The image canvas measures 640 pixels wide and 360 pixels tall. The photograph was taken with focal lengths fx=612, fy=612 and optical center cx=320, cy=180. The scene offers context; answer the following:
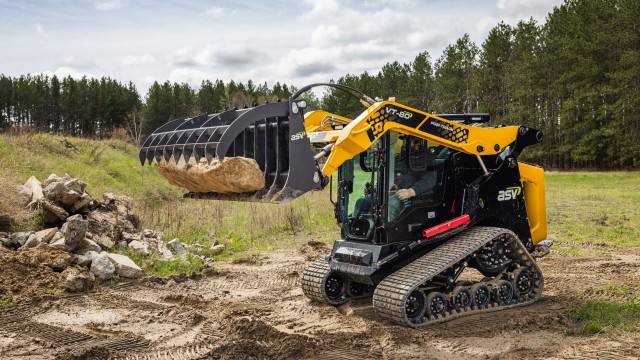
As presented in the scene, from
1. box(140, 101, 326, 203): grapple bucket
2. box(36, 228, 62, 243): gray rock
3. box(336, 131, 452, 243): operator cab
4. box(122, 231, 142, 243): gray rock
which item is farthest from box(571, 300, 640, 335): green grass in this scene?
box(36, 228, 62, 243): gray rock

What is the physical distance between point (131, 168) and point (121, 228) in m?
14.6

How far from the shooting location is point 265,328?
6637 millimetres

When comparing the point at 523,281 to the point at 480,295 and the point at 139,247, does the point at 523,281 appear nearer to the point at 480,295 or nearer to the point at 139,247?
the point at 480,295

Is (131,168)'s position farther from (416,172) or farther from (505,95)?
(505,95)

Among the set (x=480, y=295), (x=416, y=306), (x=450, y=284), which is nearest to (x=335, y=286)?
(x=416, y=306)

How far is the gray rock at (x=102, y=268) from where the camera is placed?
9234mm

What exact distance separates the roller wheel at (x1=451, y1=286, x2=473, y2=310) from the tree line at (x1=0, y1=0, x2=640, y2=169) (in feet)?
62.9

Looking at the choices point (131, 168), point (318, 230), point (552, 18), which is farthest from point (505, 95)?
point (318, 230)

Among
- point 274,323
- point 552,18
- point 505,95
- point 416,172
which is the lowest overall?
point 274,323

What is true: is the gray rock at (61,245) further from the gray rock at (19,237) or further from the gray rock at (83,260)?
the gray rock at (19,237)

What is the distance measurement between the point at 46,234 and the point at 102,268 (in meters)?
1.26

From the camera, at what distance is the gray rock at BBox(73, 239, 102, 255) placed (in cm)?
971

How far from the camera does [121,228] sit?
11117 mm

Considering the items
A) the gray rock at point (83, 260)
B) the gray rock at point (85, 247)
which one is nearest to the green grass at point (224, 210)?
the gray rock at point (85, 247)
